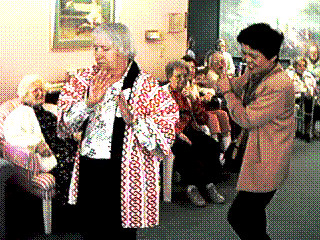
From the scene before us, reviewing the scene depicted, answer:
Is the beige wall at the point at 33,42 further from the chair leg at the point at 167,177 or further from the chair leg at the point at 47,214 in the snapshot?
the chair leg at the point at 167,177

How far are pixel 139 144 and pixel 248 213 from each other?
2.61 feet

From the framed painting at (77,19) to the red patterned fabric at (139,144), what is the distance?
2.30 meters

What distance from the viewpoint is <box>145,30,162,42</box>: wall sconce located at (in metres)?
6.91

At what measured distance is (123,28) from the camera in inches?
136

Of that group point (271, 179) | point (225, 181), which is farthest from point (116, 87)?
point (225, 181)

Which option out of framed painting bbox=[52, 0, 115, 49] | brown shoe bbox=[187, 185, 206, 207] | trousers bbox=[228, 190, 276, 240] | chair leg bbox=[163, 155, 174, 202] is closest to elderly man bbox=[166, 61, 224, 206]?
brown shoe bbox=[187, 185, 206, 207]

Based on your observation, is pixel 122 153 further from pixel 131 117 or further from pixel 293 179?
pixel 293 179

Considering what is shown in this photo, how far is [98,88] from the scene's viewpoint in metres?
3.39

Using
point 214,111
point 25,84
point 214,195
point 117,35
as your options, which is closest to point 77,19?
point 25,84

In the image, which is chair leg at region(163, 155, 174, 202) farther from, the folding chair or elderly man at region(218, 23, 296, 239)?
the folding chair

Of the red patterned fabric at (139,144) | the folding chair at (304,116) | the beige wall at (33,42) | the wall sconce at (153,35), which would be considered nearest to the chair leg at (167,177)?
the beige wall at (33,42)

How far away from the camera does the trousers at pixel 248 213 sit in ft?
12.3

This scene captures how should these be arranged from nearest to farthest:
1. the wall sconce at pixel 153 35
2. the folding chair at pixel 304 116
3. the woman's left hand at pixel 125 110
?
the woman's left hand at pixel 125 110 < the wall sconce at pixel 153 35 < the folding chair at pixel 304 116

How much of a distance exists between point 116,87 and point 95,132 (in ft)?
0.86
